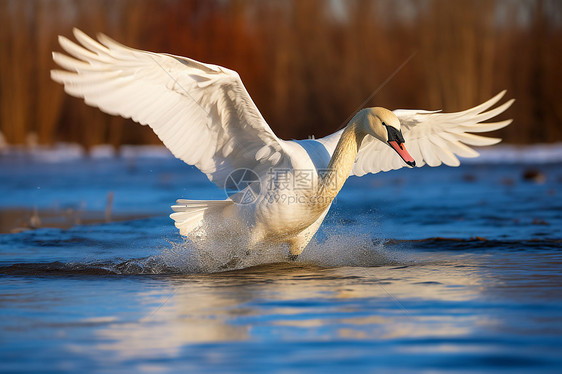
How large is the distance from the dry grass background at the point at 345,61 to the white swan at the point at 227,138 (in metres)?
11.5

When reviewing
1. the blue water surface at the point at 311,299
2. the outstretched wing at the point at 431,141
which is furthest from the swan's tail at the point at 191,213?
the outstretched wing at the point at 431,141

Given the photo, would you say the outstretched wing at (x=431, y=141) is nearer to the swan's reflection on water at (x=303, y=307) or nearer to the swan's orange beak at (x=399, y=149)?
the swan's orange beak at (x=399, y=149)

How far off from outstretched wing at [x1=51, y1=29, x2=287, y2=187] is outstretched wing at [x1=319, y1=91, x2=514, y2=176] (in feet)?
5.59

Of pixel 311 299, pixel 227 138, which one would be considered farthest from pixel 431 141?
pixel 311 299

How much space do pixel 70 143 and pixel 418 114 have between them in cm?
1611

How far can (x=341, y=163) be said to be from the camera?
6766 millimetres

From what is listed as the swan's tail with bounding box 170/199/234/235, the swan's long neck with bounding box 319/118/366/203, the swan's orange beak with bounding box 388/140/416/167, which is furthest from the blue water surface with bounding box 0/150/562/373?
the swan's orange beak with bounding box 388/140/416/167

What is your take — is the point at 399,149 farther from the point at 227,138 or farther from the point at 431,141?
the point at 431,141

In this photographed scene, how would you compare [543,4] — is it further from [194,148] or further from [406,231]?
[194,148]

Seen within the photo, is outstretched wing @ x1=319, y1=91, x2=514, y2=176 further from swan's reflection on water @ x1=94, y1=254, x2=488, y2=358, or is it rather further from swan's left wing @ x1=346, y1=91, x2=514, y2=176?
swan's reflection on water @ x1=94, y1=254, x2=488, y2=358

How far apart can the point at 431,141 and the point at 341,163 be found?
1921mm

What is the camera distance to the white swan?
618 cm

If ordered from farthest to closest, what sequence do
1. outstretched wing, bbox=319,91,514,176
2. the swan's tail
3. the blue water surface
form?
outstretched wing, bbox=319,91,514,176 < the swan's tail < the blue water surface

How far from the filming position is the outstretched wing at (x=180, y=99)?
6113 millimetres
